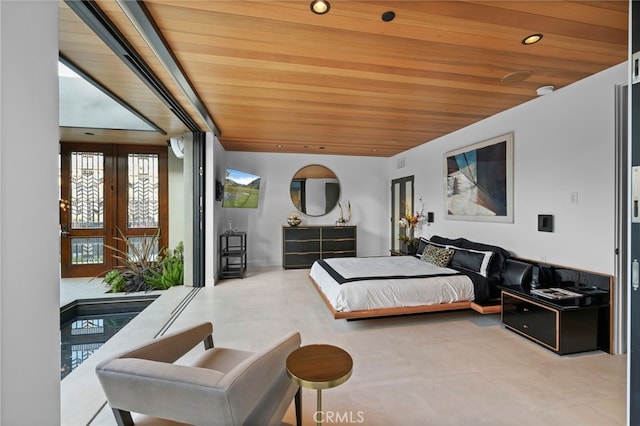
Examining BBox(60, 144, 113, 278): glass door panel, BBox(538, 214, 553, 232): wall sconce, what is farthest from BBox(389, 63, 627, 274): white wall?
BBox(60, 144, 113, 278): glass door panel

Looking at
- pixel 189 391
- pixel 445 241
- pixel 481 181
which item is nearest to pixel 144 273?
pixel 189 391

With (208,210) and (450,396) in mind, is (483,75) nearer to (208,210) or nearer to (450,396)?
(450,396)

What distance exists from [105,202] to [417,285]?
18.6 ft

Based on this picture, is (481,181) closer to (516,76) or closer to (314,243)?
(516,76)

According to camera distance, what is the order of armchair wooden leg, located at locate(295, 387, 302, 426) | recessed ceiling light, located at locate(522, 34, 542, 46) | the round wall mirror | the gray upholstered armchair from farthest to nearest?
the round wall mirror, recessed ceiling light, located at locate(522, 34, 542, 46), armchair wooden leg, located at locate(295, 387, 302, 426), the gray upholstered armchair

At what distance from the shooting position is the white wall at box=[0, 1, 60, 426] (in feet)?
2.46

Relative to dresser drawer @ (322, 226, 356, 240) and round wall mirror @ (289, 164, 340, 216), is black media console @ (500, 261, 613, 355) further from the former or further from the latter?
round wall mirror @ (289, 164, 340, 216)

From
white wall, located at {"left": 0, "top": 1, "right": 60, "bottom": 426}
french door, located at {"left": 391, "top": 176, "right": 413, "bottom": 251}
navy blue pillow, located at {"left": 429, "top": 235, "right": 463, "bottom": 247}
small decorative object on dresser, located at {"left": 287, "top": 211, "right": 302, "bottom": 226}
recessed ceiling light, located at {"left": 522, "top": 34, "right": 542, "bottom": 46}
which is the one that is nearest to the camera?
white wall, located at {"left": 0, "top": 1, "right": 60, "bottom": 426}

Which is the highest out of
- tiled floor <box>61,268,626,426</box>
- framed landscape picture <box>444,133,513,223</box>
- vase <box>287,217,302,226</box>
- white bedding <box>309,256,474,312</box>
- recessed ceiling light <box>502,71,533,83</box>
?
recessed ceiling light <box>502,71,533,83</box>

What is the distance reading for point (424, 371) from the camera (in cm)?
222

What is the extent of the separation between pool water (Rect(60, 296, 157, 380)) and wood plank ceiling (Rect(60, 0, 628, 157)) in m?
2.51

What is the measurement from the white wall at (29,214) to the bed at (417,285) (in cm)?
241

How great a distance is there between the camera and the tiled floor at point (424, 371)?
5.78 feet

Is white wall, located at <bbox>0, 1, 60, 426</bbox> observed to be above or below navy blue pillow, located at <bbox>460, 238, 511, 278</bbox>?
above
